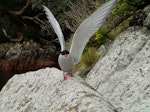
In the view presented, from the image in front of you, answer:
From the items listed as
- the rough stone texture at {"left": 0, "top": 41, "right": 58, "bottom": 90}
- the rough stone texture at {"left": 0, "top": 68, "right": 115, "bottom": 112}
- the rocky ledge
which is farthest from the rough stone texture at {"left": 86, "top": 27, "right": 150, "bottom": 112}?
the rough stone texture at {"left": 0, "top": 41, "right": 58, "bottom": 90}

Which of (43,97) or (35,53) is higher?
(43,97)

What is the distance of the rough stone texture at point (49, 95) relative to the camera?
3.77m

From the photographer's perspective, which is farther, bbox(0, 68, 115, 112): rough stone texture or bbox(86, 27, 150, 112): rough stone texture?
bbox(86, 27, 150, 112): rough stone texture

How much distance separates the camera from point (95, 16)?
4.91 meters

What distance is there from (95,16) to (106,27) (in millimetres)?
4518

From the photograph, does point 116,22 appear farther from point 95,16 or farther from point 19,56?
point 19,56

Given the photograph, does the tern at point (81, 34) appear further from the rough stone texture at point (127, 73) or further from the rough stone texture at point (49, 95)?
the rough stone texture at point (127, 73)

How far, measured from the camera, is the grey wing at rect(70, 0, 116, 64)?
16.0ft

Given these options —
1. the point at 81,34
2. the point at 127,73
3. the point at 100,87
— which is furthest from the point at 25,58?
the point at 81,34

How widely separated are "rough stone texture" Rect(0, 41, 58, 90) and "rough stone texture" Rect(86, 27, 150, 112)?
914 cm

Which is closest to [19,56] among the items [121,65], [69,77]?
[121,65]

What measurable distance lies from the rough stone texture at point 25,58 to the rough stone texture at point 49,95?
10.9 metres

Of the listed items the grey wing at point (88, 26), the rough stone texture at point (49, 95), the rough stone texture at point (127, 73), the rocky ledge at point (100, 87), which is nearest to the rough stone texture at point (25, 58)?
the rough stone texture at point (127, 73)

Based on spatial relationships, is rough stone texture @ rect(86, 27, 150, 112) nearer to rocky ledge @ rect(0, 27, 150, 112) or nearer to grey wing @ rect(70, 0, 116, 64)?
rocky ledge @ rect(0, 27, 150, 112)
